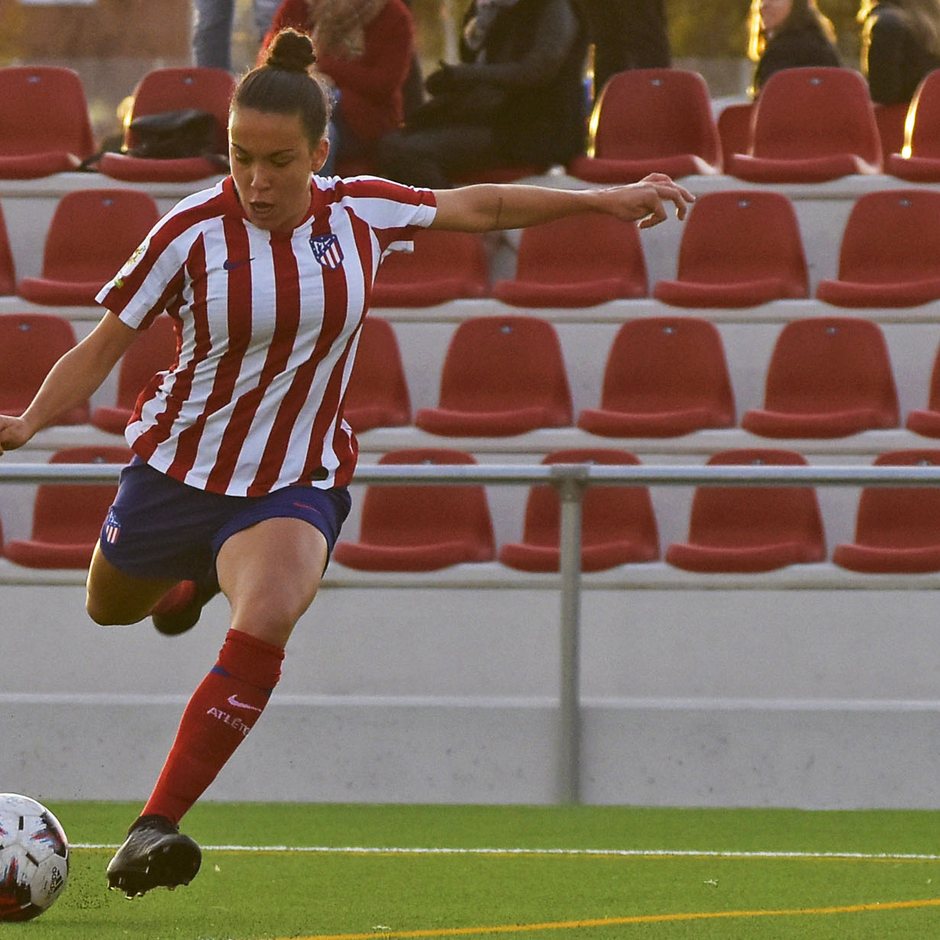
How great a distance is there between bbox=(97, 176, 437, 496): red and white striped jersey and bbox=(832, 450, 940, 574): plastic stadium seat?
3336 mm

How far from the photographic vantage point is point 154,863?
3512 mm

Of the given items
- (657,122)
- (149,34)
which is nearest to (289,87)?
(657,122)

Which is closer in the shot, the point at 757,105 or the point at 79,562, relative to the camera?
the point at 79,562

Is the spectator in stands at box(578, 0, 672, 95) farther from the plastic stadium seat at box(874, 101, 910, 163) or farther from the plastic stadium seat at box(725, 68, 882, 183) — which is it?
the plastic stadium seat at box(874, 101, 910, 163)

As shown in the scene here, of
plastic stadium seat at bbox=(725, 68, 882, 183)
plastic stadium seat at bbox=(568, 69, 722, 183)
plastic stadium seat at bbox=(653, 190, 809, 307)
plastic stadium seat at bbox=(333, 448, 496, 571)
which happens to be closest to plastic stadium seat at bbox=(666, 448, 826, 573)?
plastic stadium seat at bbox=(333, 448, 496, 571)

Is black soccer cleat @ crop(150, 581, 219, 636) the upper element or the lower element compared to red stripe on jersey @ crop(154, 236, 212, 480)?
lower

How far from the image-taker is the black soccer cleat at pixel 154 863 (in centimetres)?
352

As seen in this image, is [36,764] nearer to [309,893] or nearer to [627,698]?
[627,698]

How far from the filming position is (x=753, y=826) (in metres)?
6.04

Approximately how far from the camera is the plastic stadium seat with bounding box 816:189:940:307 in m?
8.36

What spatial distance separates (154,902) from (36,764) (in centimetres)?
288

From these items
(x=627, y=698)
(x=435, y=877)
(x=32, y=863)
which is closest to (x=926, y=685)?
(x=627, y=698)

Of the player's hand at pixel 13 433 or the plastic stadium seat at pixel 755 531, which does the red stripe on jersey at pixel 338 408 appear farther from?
the plastic stadium seat at pixel 755 531

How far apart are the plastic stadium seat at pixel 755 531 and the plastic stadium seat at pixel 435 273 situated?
1.68m
